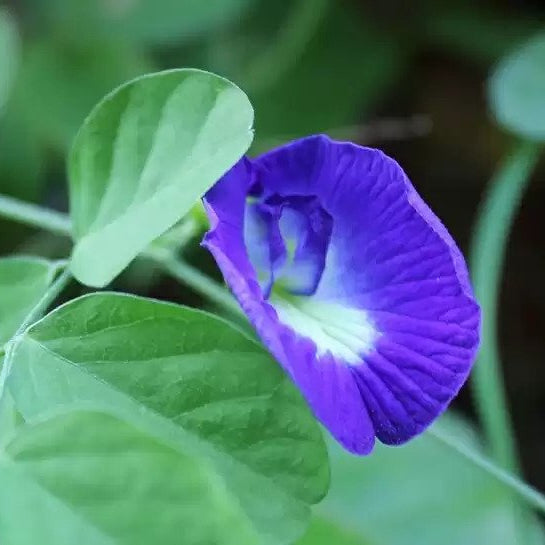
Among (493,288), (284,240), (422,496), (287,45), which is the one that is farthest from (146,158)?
(287,45)

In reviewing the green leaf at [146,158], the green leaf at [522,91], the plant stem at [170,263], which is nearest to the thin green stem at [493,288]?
the green leaf at [522,91]

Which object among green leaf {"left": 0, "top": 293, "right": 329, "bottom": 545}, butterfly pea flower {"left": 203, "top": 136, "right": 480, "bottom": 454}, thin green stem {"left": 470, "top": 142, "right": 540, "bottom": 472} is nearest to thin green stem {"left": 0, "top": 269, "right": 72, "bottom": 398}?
green leaf {"left": 0, "top": 293, "right": 329, "bottom": 545}

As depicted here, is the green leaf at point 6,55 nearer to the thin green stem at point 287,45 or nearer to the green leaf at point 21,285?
the thin green stem at point 287,45

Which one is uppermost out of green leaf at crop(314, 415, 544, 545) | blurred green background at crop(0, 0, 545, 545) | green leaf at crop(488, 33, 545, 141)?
green leaf at crop(488, 33, 545, 141)

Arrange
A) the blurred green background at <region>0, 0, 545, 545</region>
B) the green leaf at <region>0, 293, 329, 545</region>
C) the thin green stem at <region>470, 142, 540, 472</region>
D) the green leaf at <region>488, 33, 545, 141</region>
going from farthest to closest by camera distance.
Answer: the blurred green background at <region>0, 0, 545, 545</region>
the green leaf at <region>488, 33, 545, 141</region>
the thin green stem at <region>470, 142, 540, 472</region>
the green leaf at <region>0, 293, 329, 545</region>

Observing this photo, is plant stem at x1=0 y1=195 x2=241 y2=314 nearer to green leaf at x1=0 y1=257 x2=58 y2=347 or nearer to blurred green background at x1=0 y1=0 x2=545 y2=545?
green leaf at x1=0 y1=257 x2=58 y2=347

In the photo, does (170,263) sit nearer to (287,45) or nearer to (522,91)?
(522,91)

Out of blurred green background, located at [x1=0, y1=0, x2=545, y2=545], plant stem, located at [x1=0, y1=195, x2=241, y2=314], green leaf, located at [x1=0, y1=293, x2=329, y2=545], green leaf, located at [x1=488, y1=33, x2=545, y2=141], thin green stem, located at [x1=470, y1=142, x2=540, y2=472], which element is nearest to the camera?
green leaf, located at [x1=0, y1=293, x2=329, y2=545]
